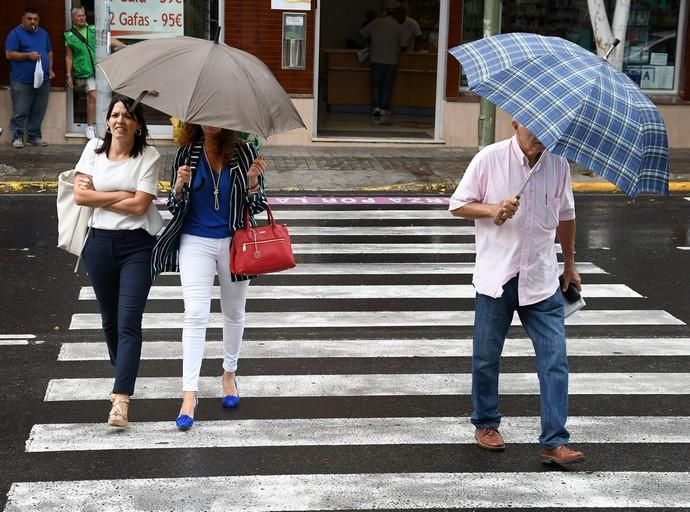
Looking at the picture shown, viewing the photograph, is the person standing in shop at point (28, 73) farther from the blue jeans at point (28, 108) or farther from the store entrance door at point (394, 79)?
the store entrance door at point (394, 79)

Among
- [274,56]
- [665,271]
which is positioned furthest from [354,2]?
[665,271]

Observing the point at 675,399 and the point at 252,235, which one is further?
the point at 675,399

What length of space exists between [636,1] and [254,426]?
1461 centimetres

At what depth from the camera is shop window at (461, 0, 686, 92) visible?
19344mm

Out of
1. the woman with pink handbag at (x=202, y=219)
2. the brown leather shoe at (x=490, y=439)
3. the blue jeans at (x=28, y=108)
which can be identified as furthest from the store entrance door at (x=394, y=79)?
the brown leather shoe at (x=490, y=439)

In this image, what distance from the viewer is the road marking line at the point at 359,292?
31.6ft

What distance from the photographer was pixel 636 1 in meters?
19.3

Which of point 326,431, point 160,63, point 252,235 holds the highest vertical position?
point 160,63

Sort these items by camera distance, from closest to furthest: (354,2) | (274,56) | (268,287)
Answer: (268,287) < (274,56) < (354,2)

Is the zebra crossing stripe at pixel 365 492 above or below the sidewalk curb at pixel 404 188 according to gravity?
below

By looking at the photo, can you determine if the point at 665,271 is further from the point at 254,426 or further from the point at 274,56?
the point at 274,56

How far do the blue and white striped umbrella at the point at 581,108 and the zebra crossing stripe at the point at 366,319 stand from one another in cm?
337

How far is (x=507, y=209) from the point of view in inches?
224

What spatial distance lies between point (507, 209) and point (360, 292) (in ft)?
13.8
